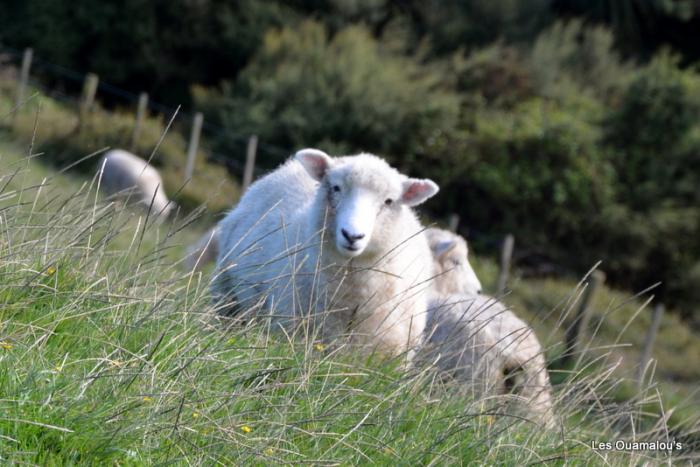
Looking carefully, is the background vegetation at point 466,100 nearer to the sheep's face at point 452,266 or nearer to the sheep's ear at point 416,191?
the sheep's face at point 452,266

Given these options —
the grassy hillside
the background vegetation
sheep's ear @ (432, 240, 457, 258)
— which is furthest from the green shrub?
the grassy hillside

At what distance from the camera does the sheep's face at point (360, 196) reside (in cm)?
532

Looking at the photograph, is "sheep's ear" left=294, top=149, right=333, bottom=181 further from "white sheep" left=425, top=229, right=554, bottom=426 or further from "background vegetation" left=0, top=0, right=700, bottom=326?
"background vegetation" left=0, top=0, right=700, bottom=326

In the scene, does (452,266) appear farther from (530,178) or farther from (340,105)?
(340,105)

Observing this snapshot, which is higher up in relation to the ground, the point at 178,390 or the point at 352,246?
the point at 178,390

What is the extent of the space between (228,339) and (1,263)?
786mm

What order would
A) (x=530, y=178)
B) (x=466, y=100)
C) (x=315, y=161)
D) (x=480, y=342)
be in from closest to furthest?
(x=480, y=342), (x=315, y=161), (x=530, y=178), (x=466, y=100)

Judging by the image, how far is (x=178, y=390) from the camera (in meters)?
3.27

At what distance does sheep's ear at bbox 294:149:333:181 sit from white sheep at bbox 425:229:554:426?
948mm

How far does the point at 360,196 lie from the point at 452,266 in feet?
6.11

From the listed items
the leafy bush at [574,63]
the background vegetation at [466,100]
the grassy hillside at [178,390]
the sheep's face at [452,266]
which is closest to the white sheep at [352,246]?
the grassy hillside at [178,390]

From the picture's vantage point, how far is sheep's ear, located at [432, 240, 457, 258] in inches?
283

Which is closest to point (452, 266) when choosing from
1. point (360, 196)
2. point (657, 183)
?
point (360, 196)

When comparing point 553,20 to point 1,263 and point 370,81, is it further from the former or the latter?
point 1,263
